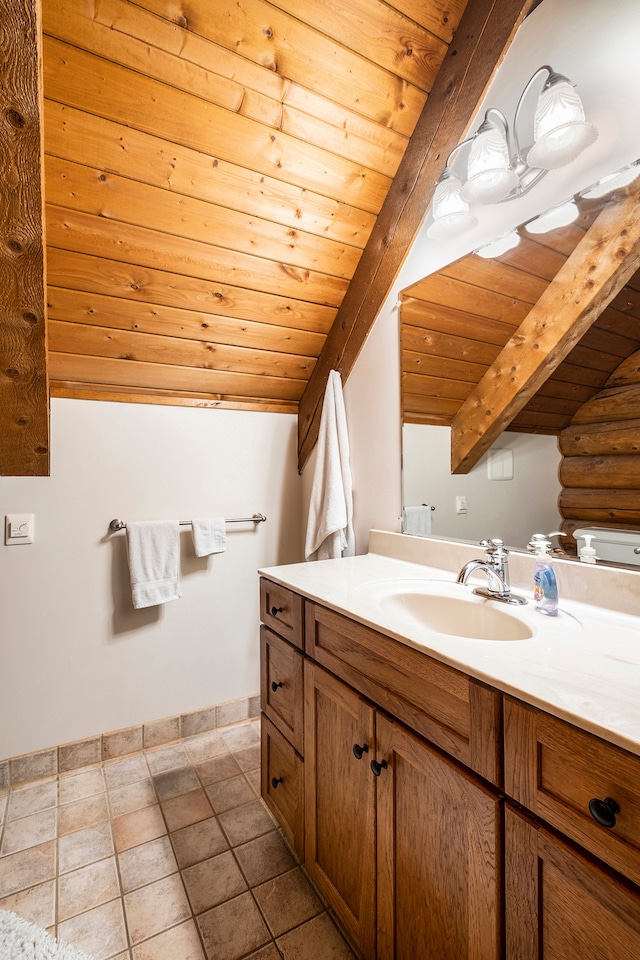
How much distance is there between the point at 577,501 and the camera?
115 centimetres

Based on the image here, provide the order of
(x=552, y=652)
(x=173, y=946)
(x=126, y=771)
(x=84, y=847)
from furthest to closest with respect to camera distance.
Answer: (x=126, y=771) → (x=84, y=847) → (x=173, y=946) → (x=552, y=652)

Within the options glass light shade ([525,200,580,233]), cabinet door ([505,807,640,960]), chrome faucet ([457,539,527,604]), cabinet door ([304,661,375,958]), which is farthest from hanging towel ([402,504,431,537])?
cabinet door ([505,807,640,960])

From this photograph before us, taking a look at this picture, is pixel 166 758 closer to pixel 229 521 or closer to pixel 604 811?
pixel 229 521

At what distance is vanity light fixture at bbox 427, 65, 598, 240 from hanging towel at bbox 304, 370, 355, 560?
77 centimetres

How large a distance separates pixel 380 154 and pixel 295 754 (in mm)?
1982

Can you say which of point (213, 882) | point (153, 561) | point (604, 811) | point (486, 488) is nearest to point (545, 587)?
point (486, 488)

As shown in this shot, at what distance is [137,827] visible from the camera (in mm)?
1546

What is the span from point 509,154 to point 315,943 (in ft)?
7.17

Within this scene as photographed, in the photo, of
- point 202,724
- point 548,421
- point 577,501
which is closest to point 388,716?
point 577,501

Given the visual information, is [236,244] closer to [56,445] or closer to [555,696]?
[56,445]

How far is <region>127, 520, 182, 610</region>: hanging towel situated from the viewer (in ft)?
6.18

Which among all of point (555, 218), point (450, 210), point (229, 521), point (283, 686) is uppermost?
point (450, 210)

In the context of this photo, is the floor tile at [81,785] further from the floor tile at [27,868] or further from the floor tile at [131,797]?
the floor tile at [27,868]

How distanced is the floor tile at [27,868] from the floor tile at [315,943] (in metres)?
0.75
